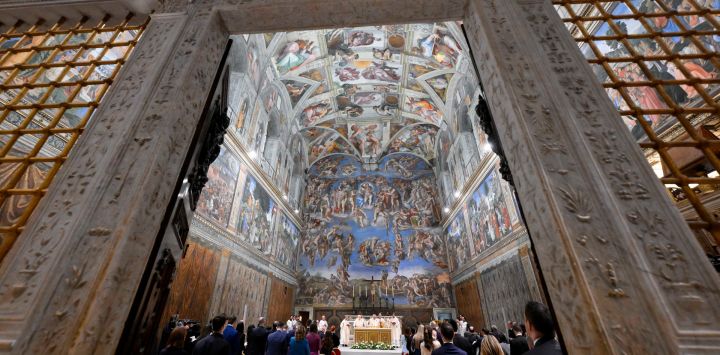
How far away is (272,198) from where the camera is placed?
15008mm

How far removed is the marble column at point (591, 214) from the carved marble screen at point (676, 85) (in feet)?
0.53

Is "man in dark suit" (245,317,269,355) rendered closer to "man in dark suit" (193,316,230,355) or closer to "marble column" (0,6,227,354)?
"man in dark suit" (193,316,230,355)

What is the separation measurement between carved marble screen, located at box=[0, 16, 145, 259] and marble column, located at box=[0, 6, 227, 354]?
9.4 inches

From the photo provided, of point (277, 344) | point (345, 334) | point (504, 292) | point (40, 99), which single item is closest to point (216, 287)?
point (345, 334)

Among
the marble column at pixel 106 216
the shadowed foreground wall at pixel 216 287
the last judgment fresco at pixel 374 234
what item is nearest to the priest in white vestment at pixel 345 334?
the shadowed foreground wall at pixel 216 287

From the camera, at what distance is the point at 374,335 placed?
11109 millimetres

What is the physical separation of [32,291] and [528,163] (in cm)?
318

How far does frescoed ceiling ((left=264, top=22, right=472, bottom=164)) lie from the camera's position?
14562 millimetres

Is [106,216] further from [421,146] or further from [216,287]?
[421,146]

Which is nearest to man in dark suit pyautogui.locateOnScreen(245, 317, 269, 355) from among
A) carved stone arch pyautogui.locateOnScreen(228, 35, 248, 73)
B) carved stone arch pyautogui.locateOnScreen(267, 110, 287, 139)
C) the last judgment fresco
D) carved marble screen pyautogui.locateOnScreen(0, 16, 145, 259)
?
carved marble screen pyautogui.locateOnScreen(0, 16, 145, 259)

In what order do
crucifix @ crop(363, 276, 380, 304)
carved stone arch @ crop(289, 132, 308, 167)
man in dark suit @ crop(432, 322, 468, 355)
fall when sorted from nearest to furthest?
man in dark suit @ crop(432, 322, 468, 355)
crucifix @ crop(363, 276, 380, 304)
carved stone arch @ crop(289, 132, 308, 167)

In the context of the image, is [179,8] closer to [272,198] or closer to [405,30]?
[272,198]

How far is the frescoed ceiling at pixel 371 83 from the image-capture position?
1456 cm

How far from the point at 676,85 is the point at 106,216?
721 centimetres
